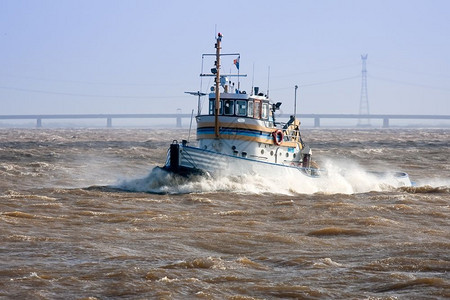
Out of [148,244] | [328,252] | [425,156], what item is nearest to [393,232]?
[328,252]

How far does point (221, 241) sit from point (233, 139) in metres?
15.2

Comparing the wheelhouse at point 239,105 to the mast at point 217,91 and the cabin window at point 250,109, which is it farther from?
the mast at point 217,91

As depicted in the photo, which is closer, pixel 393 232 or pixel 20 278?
pixel 20 278

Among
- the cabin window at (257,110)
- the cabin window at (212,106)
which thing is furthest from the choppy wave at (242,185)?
the cabin window at (212,106)

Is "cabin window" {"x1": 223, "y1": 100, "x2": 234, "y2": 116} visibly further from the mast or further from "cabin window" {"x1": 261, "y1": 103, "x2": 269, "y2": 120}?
"cabin window" {"x1": 261, "y1": 103, "x2": 269, "y2": 120}

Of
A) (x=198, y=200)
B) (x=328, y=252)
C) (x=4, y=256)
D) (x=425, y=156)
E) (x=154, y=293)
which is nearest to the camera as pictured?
(x=154, y=293)

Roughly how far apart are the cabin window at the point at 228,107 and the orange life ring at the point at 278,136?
2.59 metres

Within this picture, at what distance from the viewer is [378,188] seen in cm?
4125

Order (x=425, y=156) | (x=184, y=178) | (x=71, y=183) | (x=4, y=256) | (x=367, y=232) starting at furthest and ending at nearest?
(x=425, y=156) → (x=71, y=183) → (x=184, y=178) → (x=367, y=232) → (x=4, y=256)

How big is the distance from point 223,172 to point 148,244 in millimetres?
14947

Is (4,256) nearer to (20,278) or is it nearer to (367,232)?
(20,278)

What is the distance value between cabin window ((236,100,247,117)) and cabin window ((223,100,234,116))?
251 mm

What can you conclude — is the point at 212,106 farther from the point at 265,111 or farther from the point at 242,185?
the point at 242,185

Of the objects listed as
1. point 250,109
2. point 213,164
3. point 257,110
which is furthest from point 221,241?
point 257,110
